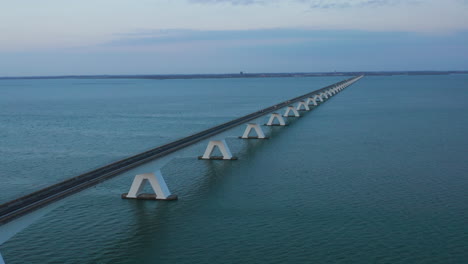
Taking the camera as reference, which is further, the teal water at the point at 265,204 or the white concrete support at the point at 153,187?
the white concrete support at the point at 153,187

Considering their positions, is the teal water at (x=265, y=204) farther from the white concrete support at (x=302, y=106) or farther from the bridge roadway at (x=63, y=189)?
the white concrete support at (x=302, y=106)

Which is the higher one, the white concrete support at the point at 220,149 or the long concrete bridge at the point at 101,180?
the white concrete support at the point at 220,149

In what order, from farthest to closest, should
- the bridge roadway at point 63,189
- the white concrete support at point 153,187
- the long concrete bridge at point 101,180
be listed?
1. the white concrete support at point 153,187
2. the long concrete bridge at point 101,180
3. the bridge roadway at point 63,189

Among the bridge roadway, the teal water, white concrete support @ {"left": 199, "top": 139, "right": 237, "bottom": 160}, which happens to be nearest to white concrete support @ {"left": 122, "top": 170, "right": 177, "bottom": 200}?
the teal water

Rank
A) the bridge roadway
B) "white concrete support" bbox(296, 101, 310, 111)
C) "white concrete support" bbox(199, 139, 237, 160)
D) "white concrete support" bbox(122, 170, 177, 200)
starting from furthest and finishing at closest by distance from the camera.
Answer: "white concrete support" bbox(296, 101, 310, 111) < "white concrete support" bbox(199, 139, 237, 160) < "white concrete support" bbox(122, 170, 177, 200) < the bridge roadway

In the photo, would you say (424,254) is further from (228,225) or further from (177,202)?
(177,202)

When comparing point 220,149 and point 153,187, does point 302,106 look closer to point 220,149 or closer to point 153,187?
point 220,149

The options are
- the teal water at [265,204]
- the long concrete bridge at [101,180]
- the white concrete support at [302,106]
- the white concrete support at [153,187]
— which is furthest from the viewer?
the white concrete support at [302,106]

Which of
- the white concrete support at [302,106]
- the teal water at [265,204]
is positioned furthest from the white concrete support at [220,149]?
the white concrete support at [302,106]

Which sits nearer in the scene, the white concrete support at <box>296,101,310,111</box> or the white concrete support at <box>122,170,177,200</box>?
the white concrete support at <box>122,170,177,200</box>

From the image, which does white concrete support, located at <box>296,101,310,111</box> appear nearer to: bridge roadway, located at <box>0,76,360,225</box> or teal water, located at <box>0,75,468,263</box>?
teal water, located at <box>0,75,468,263</box>

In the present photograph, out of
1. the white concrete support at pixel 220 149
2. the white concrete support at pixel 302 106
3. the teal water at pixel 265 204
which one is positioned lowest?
the teal water at pixel 265 204
